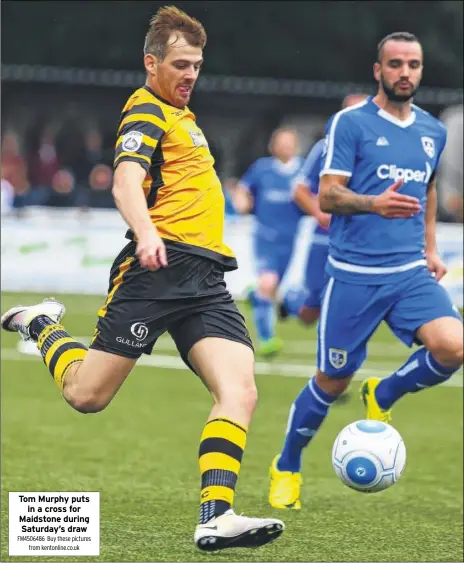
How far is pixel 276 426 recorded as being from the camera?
451 inches

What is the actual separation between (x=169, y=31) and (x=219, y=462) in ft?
6.17

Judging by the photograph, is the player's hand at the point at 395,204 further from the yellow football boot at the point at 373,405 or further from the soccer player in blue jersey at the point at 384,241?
the yellow football boot at the point at 373,405

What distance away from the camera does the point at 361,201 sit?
788 centimetres

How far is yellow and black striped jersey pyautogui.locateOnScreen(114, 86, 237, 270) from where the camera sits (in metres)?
6.71

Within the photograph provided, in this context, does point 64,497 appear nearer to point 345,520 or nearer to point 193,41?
point 345,520

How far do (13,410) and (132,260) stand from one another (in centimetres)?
528

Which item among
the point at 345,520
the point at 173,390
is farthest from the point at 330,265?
the point at 173,390

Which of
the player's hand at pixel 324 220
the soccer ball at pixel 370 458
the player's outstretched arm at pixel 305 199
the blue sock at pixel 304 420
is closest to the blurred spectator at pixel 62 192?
the player's outstretched arm at pixel 305 199

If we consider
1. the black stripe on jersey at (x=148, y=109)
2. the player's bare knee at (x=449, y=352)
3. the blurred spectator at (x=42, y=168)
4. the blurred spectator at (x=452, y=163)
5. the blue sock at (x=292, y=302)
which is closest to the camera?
the black stripe on jersey at (x=148, y=109)

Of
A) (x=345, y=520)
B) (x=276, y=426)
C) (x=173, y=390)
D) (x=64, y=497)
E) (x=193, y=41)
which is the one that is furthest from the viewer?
(x=173, y=390)

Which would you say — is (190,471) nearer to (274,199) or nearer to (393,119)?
(393,119)

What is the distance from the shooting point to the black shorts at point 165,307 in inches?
265

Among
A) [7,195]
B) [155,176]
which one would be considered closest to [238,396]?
[155,176]
